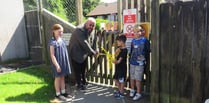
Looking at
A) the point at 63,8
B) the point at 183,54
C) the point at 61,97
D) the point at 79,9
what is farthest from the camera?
the point at 63,8

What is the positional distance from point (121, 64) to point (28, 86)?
275cm

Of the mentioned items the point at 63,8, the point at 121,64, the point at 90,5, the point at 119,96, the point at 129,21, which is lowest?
the point at 119,96

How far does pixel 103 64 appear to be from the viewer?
Answer: 6605 mm

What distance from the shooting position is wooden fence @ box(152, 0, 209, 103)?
420 cm

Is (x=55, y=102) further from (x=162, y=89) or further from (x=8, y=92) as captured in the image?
(x=162, y=89)

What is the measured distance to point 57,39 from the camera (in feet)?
18.4

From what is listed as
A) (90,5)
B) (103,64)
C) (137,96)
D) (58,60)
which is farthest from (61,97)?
(90,5)

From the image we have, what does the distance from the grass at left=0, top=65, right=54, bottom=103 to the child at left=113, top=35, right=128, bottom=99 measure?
168 cm

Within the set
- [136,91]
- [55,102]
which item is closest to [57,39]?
[55,102]

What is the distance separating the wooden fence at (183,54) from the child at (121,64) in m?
0.94

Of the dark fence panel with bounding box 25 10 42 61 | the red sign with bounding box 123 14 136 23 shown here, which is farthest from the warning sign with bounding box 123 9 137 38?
the dark fence panel with bounding box 25 10 42 61

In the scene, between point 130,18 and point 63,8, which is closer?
point 130,18

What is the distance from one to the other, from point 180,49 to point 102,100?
87.7 inches

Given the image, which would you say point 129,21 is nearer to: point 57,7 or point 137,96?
point 137,96
